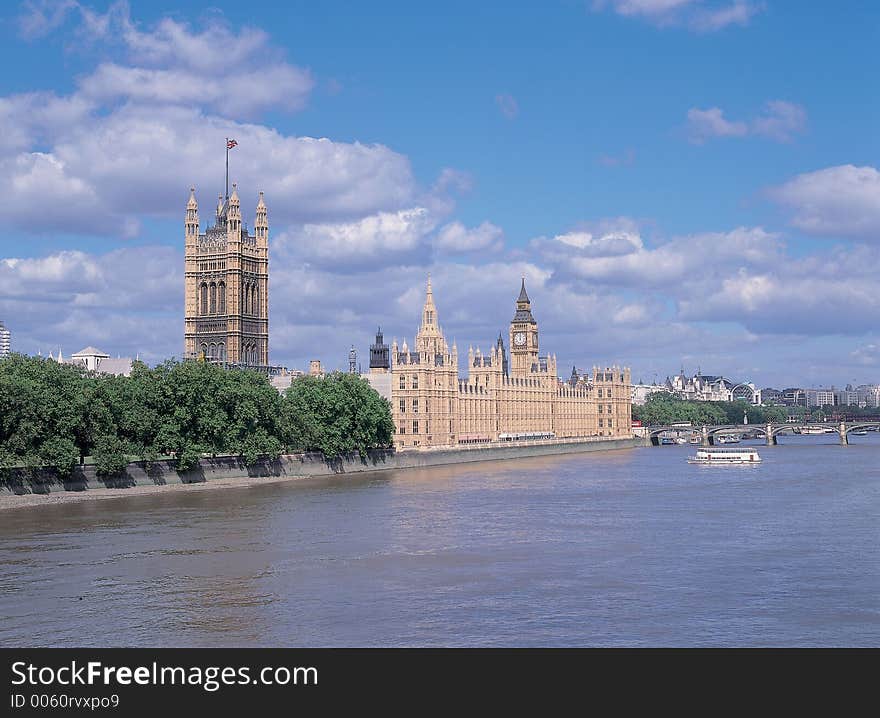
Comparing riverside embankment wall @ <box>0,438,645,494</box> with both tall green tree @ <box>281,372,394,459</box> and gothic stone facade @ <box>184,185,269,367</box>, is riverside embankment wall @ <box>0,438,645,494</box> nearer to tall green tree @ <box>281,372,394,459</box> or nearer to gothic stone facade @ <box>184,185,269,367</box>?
tall green tree @ <box>281,372,394,459</box>

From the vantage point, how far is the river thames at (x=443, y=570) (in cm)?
3350

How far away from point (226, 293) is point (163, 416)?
73.1 metres

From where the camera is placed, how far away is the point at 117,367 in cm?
14412

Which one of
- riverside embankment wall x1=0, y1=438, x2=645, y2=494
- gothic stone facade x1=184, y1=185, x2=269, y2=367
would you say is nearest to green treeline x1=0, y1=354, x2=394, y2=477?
riverside embankment wall x1=0, y1=438, x2=645, y2=494

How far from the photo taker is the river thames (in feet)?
110

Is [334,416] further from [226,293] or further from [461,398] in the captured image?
[226,293]

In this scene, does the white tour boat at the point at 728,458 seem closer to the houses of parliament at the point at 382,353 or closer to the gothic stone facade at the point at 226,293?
the houses of parliament at the point at 382,353

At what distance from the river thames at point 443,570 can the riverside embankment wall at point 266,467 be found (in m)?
3.61

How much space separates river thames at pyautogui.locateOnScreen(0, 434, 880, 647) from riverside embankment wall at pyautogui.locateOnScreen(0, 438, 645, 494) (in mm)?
3607

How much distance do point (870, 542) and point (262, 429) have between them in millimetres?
52598

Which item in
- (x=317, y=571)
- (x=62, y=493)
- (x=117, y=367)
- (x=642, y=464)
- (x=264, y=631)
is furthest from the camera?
(x=117, y=367)
